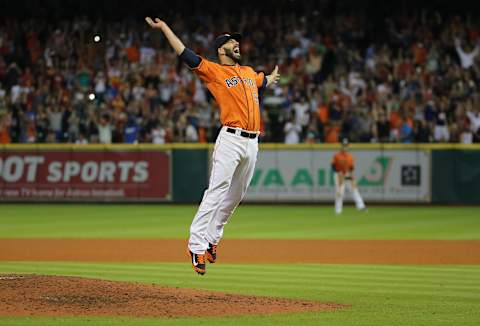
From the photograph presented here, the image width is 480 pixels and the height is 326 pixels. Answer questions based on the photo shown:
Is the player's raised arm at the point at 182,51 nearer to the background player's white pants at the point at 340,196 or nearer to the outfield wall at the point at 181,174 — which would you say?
the background player's white pants at the point at 340,196

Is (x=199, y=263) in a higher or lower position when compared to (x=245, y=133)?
lower

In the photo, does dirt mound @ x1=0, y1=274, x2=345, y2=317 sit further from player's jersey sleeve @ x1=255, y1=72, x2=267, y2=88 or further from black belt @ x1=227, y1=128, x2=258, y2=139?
player's jersey sleeve @ x1=255, y1=72, x2=267, y2=88

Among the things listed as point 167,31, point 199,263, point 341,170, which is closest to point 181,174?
point 341,170

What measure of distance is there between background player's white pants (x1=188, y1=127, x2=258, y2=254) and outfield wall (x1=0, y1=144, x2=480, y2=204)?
15.4 m

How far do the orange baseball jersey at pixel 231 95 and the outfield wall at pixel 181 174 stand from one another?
51.0 feet

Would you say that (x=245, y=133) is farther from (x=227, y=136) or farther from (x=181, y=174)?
(x=181, y=174)

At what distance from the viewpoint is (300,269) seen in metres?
11.9

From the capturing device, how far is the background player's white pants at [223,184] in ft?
28.5

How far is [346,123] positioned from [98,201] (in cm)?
697

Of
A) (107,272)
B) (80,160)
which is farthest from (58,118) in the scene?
(107,272)

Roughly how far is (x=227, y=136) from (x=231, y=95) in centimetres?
39

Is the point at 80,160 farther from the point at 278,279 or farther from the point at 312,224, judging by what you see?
the point at 278,279

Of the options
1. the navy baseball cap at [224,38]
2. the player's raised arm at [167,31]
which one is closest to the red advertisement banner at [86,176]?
the navy baseball cap at [224,38]

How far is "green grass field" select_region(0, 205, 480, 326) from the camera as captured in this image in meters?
7.74
